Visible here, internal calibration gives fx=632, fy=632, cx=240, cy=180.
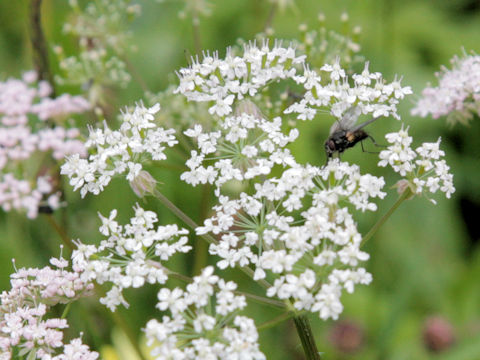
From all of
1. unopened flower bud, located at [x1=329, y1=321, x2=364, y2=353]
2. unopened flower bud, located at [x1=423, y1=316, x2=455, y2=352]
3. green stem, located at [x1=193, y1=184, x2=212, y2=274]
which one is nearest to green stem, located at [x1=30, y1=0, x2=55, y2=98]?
green stem, located at [x1=193, y1=184, x2=212, y2=274]

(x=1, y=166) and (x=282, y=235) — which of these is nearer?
(x=282, y=235)

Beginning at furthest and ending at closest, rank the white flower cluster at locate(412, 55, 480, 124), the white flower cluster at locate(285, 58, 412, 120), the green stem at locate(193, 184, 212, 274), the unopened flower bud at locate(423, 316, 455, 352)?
1. the unopened flower bud at locate(423, 316, 455, 352)
2. the green stem at locate(193, 184, 212, 274)
3. the white flower cluster at locate(412, 55, 480, 124)
4. the white flower cluster at locate(285, 58, 412, 120)

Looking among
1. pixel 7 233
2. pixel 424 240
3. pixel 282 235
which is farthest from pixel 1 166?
pixel 424 240

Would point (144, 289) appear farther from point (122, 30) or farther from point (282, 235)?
point (282, 235)

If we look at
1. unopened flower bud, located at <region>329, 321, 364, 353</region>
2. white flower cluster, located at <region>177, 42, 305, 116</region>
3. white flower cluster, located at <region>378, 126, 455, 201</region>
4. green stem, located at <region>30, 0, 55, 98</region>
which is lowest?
unopened flower bud, located at <region>329, 321, 364, 353</region>

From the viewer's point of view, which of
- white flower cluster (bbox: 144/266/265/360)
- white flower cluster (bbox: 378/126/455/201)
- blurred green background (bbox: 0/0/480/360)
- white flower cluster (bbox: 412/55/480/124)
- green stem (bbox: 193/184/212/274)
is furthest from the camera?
blurred green background (bbox: 0/0/480/360)

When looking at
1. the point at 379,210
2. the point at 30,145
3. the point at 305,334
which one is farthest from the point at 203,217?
the point at 379,210

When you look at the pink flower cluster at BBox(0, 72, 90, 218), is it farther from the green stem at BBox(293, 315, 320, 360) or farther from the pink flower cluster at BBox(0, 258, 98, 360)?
the green stem at BBox(293, 315, 320, 360)

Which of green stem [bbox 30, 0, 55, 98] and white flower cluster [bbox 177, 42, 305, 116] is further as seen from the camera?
green stem [bbox 30, 0, 55, 98]
